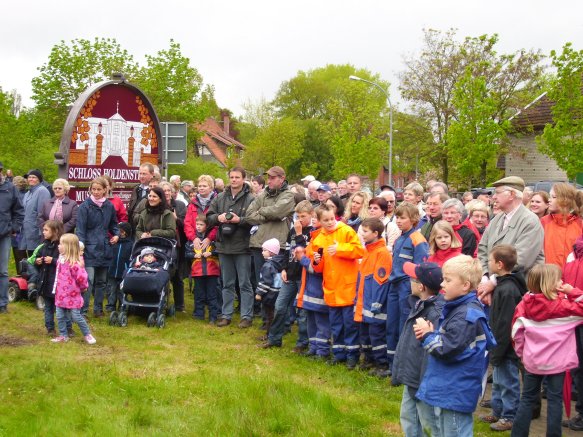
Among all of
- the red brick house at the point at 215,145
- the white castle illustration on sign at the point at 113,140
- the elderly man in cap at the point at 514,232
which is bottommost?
the elderly man in cap at the point at 514,232

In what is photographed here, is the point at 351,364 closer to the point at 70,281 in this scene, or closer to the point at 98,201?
the point at 70,281

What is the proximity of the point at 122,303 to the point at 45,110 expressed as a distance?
28.2m

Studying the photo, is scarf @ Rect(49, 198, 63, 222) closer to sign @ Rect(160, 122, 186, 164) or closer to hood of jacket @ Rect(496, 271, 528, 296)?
sign @ Rect(160, 122, 186, 164)

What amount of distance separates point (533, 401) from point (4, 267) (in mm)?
8488

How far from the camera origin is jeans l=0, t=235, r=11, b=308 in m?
11.1

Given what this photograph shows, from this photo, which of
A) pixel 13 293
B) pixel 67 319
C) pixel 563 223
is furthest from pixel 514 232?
pixel 13 293

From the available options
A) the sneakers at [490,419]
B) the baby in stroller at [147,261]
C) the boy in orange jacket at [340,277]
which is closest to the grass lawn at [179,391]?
the sneakers at [490,419]

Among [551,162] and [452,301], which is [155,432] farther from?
[551,162]

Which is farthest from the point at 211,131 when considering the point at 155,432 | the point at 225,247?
the point at 155,432

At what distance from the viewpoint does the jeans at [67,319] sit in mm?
9156

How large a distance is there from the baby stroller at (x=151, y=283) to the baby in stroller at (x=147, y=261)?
5 cm

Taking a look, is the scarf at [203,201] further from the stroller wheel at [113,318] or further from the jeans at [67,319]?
the jeans at [67,319]

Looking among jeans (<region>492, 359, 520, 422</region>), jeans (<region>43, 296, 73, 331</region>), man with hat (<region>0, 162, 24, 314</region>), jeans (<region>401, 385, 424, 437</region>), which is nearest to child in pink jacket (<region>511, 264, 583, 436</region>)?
jeans (<region>492, 359, 520, 422</region>)

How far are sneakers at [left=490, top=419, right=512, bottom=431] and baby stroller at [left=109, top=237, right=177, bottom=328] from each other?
219 inches
